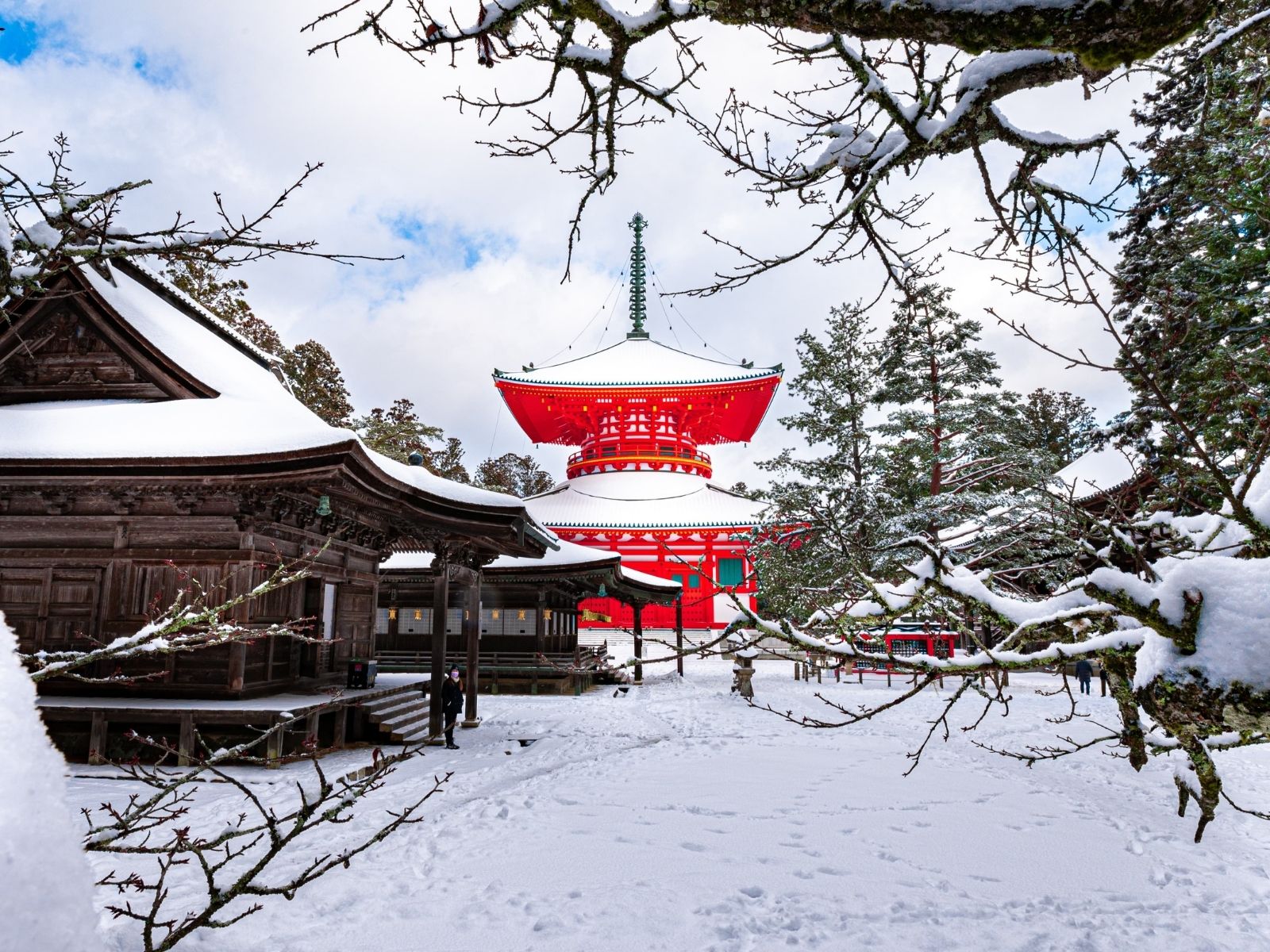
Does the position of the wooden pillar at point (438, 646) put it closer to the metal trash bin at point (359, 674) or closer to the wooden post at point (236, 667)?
the metal trash bin at point (359, 674)

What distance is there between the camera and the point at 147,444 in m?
8.45

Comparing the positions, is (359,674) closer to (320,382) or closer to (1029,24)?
(1029,24)

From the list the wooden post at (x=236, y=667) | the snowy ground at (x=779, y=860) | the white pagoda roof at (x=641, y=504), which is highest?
the white pagoda roof at (x=641, y=504)

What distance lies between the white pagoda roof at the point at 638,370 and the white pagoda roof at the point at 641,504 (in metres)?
4.47

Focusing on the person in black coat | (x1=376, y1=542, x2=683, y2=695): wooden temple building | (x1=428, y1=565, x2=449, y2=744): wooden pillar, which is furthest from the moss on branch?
(x1=376, y1=542, x2=683, y2=695): wooden temple building

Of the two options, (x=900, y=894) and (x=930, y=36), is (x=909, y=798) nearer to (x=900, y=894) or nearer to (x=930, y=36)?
(x=900, y=894)

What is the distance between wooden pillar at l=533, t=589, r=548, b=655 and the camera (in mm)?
19094

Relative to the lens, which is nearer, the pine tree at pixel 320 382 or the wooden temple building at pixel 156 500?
the wooden temple building at pixel 156 500

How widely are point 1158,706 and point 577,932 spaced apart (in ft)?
12.7

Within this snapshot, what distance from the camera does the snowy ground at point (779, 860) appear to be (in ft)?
15.4

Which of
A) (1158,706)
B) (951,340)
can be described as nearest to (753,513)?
(951,340)

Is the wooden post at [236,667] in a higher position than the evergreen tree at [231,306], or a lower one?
lower

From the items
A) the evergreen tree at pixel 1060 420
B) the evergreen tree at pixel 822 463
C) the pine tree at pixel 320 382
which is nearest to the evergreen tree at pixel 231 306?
the pine tree at pixel 320 382

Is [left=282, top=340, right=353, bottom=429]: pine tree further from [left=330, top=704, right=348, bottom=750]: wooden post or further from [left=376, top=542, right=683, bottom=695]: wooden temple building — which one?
[left=330, top=704, right=348, bottom=750]: wooden post
